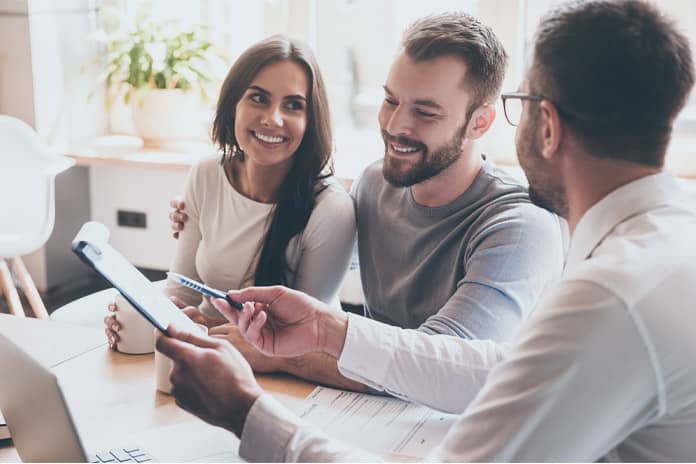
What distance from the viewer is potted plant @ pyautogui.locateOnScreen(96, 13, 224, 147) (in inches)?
146

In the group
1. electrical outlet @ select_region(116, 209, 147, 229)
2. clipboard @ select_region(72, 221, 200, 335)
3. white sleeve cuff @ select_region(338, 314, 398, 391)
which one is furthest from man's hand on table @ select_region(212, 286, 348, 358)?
electrical outlet @ select_region(116, 209, 147, 229)

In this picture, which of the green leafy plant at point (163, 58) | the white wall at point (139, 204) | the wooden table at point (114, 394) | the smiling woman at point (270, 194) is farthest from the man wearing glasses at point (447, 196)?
the white wall at point (139, 204)

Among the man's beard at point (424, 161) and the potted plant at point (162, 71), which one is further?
the potted plant at point (162, 71)

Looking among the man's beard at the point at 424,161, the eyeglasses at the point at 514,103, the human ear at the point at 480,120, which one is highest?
the eyeglasses at the point at 514,103

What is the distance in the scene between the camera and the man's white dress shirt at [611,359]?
93 cm

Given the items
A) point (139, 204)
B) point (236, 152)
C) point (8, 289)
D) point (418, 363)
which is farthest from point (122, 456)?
point (139, 204)

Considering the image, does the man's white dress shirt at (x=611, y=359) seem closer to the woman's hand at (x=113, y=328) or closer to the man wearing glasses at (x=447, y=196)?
the man wearing glasses at (x=447, y=196)

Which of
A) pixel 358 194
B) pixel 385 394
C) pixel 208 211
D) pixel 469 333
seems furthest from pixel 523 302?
pixel 208 211

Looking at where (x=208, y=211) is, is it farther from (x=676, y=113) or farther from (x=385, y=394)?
(x=676, y=113)

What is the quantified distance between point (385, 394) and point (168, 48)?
8.65 ft

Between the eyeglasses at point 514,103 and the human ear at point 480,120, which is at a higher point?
the eyeglasses at point 514,103

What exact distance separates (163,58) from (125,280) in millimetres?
2657

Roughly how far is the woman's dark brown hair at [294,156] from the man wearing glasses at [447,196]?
0.79 feet

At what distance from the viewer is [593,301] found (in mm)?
940
